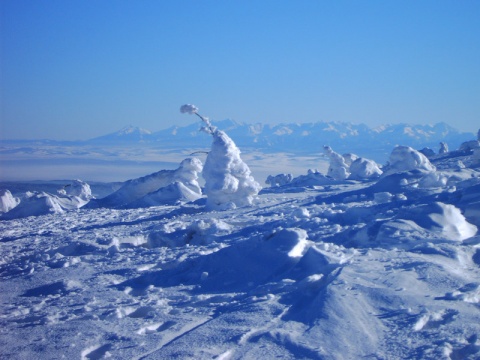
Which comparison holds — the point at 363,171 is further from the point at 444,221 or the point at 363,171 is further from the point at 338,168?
the point at 444,221

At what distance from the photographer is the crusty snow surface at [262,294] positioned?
4684 millimetres

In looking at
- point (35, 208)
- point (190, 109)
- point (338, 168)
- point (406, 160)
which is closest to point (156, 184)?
point (35, 208)

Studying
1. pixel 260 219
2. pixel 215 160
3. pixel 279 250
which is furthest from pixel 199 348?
pixel 215 160

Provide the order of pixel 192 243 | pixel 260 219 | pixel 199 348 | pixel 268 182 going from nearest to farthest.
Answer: pixel 199 348, pixel 192 243, pixel 260 219, pixel 268 182

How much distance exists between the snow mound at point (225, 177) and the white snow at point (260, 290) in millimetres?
4359

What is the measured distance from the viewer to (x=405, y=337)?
4.62 metres

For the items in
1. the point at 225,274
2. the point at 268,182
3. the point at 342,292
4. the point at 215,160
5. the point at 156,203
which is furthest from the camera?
the point at 268,182

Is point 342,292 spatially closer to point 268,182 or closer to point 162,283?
point 162,283

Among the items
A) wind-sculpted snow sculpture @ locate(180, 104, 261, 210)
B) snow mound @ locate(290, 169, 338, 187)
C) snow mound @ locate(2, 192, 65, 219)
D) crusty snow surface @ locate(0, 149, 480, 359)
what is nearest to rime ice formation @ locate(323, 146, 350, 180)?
snow mound @ locate(290, 169, 338, 187)

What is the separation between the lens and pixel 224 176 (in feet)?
55.2

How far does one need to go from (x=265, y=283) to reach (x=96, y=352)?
8.37ft

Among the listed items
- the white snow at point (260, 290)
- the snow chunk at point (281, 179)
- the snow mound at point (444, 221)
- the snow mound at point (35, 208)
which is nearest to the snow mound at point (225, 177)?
the white snow at point (260, 290)

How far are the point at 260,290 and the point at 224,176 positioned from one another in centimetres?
1063

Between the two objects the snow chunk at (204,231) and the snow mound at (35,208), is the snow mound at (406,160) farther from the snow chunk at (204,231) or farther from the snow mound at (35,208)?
the snow mound at (35,208)
